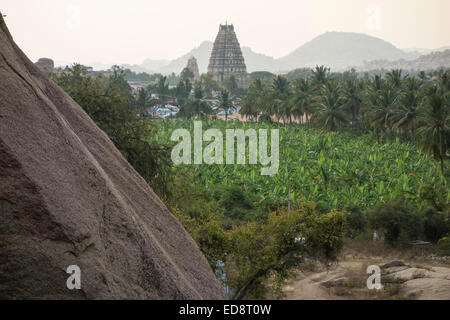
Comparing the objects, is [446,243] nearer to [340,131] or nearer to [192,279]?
[192,279]

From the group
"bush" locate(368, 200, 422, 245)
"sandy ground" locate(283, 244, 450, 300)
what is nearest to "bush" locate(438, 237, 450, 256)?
"sandy ground" locate(283, 244, 450, 300)

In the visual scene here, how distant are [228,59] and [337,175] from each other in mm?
101577

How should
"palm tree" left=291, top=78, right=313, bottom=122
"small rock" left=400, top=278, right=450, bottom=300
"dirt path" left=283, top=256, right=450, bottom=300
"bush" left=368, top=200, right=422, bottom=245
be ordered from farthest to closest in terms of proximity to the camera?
"palm tree" left=291, top=78, right=313, bottom=122 → "bush" left=368, top=200, right=422, bottom=245 → "dirt path" left=283, top=256, right=450, bottom=300 → "small rock" left=400, top=278, right=450, bottom=300

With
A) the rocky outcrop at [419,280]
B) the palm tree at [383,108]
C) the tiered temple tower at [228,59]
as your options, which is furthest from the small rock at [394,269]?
the tiered temple tower at [228,59]

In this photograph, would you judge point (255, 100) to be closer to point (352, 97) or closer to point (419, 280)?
point (352, 97)

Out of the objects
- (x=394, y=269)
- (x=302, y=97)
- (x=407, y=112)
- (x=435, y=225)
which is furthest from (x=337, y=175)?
(x=302, y=97)

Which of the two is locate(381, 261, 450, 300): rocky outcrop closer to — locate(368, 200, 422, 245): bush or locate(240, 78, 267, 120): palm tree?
locate(368, 200, 422, 245): bush

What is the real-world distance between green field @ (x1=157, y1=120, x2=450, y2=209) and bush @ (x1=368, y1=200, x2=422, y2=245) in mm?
3162

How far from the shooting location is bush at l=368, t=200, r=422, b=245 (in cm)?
2369

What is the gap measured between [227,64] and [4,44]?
4935 inches

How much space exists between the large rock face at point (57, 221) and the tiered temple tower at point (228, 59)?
12280 centimetres

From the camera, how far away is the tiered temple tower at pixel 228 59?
5030 inches

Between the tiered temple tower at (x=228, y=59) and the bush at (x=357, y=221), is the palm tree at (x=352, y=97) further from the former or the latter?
the tiered temple tower at (x=228, y=59)

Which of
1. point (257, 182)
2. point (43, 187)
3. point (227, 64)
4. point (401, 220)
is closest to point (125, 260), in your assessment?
point (43, 187)
